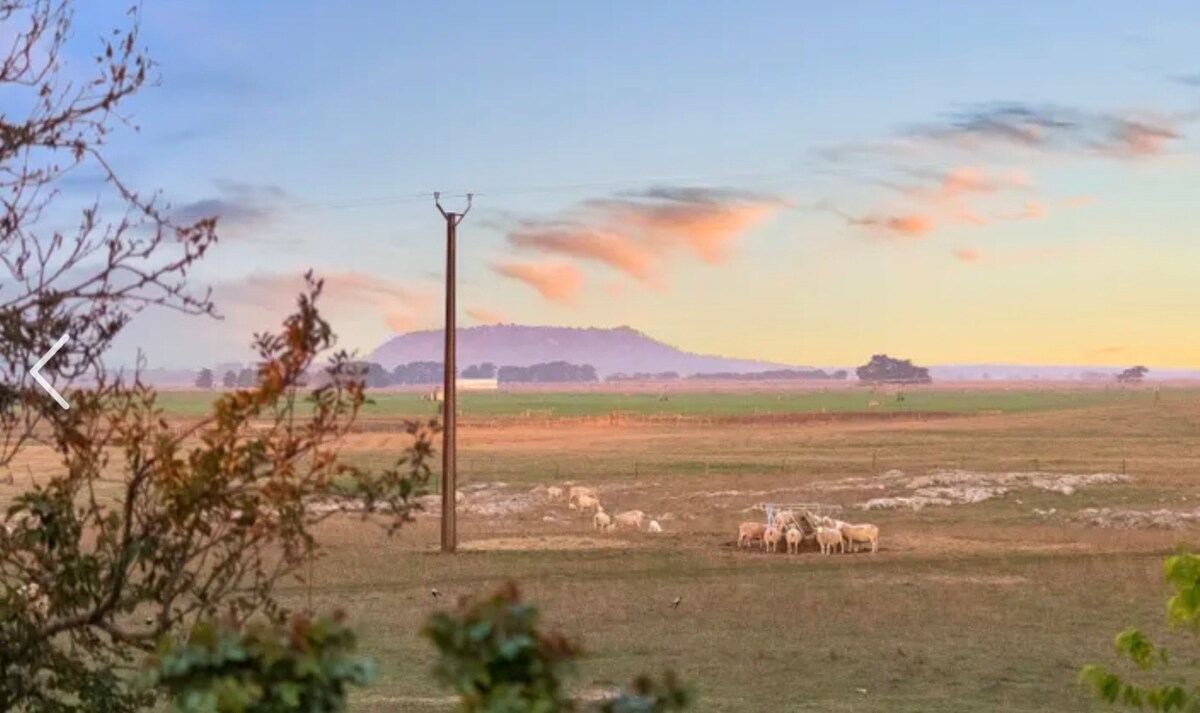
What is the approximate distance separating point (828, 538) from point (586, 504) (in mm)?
10284

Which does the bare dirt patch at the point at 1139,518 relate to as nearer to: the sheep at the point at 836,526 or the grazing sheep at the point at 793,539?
the sheep at the point at 836,526

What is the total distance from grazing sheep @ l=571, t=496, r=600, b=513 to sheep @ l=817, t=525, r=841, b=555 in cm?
895

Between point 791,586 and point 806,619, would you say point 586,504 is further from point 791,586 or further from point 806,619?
point 806,619

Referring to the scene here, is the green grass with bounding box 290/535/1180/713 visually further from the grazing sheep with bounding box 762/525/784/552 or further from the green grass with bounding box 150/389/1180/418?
the green grass with bounding box 150/389/1180/418

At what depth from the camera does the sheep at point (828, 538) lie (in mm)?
28047

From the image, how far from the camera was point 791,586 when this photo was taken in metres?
23.1

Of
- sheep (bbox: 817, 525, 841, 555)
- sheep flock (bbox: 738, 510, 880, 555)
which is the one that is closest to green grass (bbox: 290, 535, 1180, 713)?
sheep (bbox: 817, 525, 841, 555)

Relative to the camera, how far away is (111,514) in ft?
14.8

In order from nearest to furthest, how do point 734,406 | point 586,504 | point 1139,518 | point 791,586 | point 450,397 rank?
point 791,586
point 450,397
point 1139,518
point 586,504
point 734,406

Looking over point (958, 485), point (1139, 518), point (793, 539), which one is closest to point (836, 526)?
point (793, 539)

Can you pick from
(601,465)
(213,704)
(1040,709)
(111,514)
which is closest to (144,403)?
(111,514)

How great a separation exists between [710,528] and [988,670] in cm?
1804

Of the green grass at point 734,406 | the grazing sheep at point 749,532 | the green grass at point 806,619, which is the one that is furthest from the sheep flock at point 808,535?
the green grass at point 734,406

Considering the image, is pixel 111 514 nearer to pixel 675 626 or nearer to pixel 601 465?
pixel 675 626
